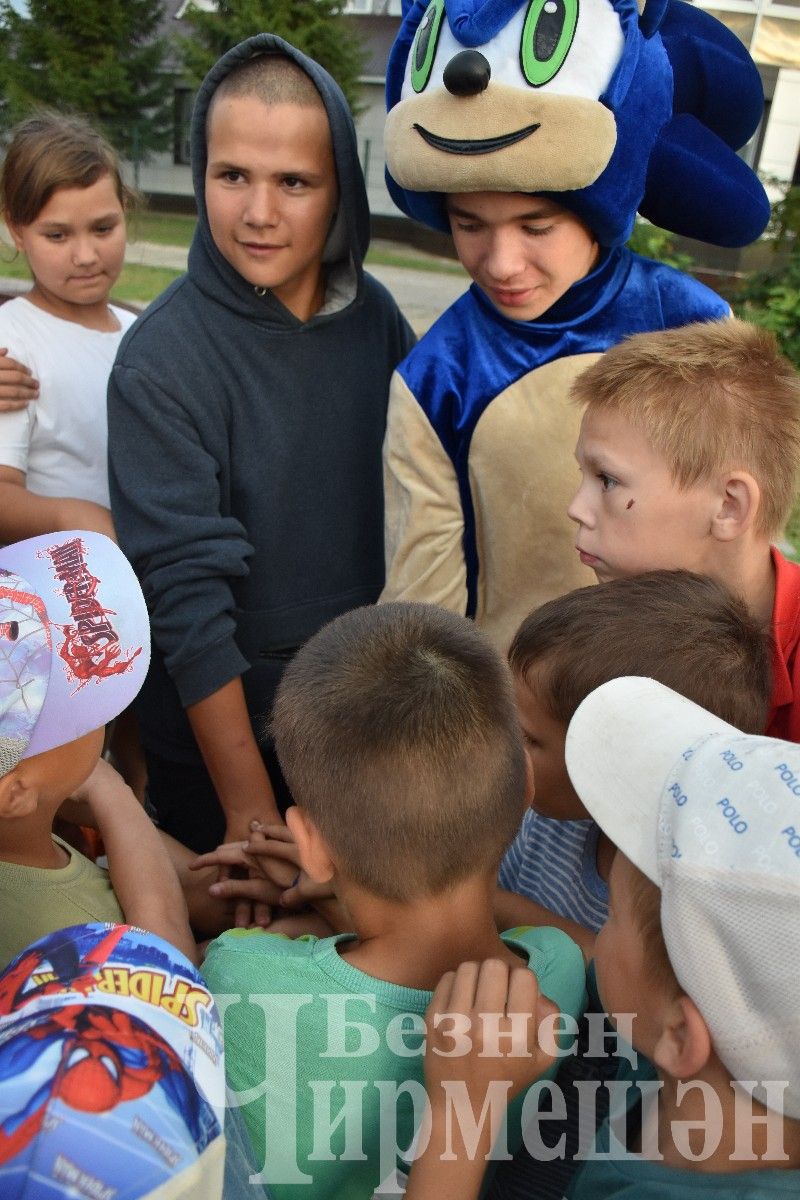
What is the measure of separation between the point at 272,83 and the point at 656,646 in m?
1.27

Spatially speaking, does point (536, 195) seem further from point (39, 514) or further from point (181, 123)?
point (181, 123)

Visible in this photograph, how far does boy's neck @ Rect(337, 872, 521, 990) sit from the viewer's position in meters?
1.17

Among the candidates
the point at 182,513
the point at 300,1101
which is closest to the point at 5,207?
the point at 182,513

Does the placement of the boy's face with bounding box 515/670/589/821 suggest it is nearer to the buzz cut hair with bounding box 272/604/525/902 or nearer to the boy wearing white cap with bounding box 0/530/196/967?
the buzz cut hair with bounding box 272/604/525/902

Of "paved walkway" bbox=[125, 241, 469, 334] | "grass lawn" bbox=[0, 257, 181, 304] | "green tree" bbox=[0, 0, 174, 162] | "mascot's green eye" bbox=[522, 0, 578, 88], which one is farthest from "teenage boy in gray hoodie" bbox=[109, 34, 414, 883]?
"green tree" bbox=[0, 0, 174, 162]

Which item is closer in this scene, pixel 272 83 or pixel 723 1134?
pixel 723 1134

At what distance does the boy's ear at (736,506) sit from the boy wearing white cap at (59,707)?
0.89 meters

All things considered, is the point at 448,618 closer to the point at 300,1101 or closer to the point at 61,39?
the point at 300,1101

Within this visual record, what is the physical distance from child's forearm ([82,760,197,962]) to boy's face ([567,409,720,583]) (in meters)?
0.82

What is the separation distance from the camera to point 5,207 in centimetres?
270

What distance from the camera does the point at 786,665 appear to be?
1.54 m

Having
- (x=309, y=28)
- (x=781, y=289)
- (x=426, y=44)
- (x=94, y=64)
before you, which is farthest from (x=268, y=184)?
(x=94, y=64)

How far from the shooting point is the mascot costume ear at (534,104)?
5.71ft

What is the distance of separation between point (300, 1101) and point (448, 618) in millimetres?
580
